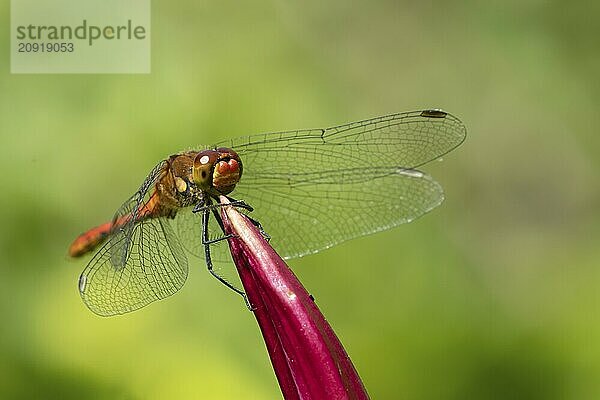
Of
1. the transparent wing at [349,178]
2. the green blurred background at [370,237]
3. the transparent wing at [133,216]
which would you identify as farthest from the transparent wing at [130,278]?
the green blurred background at [370,237]

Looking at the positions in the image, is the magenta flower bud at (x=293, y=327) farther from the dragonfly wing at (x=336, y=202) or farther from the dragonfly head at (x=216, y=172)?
the dragonfly wing at (x=336, y=202)

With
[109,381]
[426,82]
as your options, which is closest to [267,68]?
[426,82]

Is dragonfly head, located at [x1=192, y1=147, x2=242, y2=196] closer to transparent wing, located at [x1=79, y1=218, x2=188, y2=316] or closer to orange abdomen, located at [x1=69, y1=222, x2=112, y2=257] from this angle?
transparent wing, located at [x1=79, y1=218, x2=188, y2=316]

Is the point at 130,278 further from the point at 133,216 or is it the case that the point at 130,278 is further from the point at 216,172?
the point at 216,172

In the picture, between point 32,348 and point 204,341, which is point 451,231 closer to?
point 204,341

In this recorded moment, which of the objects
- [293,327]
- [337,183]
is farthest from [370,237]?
[293,327]

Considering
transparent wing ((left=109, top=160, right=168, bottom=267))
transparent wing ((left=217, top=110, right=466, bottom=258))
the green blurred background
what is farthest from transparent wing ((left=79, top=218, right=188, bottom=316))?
the green blurred background
